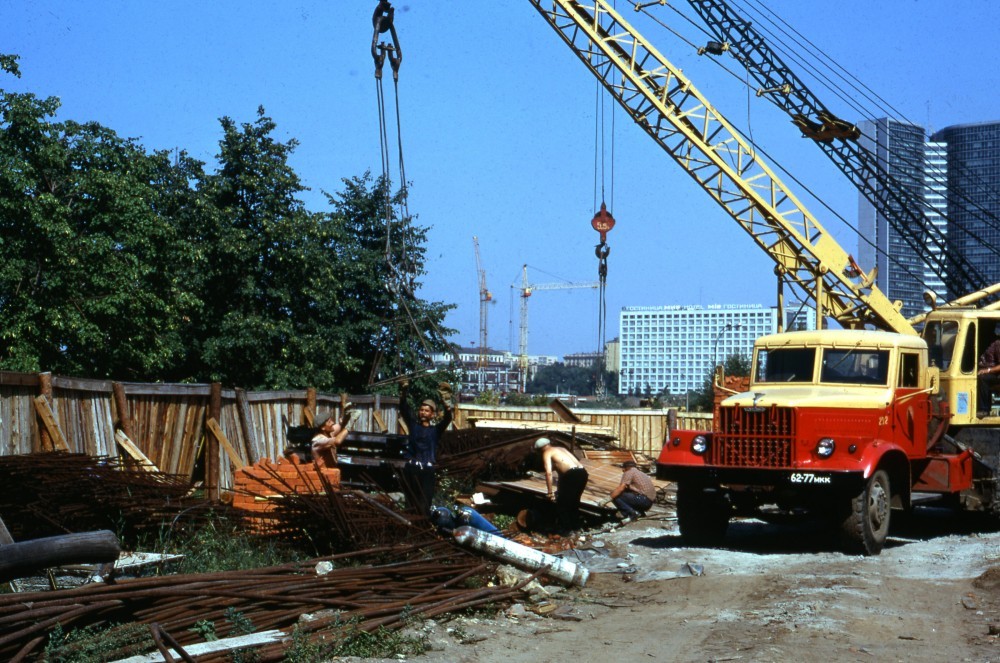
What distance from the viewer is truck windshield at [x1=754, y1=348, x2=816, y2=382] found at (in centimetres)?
1456

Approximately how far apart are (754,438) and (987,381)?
4.44 metres

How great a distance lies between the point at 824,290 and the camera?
97.9ft

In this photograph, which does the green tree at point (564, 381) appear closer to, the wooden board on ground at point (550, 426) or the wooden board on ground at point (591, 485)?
the wooden board on ground at point (550, 426)

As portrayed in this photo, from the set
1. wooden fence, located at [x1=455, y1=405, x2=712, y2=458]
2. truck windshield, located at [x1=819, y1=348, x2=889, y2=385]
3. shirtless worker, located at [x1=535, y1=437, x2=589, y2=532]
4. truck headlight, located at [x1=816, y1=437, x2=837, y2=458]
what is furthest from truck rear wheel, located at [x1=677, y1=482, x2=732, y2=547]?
wooden fence, located at [x1=455, y1=405, x2=712, y2=458]

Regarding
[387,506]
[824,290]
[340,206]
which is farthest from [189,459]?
[340,206]

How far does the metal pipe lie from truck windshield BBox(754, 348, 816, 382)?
17.5 ft

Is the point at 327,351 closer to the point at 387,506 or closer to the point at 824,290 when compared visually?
the point at 824,290

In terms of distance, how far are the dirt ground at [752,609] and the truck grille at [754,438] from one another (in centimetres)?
108

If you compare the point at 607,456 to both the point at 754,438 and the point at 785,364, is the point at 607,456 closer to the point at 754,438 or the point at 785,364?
the point at 785,364

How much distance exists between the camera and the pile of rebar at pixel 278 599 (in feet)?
20.9

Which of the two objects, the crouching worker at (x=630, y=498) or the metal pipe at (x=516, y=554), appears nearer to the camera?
the metal pipe at (x=516, y=554)

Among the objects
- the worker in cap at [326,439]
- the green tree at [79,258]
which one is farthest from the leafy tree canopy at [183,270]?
the worker in cap at [326,439]

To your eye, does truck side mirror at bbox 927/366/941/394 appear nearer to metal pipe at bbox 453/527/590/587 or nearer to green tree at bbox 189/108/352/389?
metal pipe at bbox 453/527/590/587

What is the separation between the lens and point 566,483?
46.3 feet
